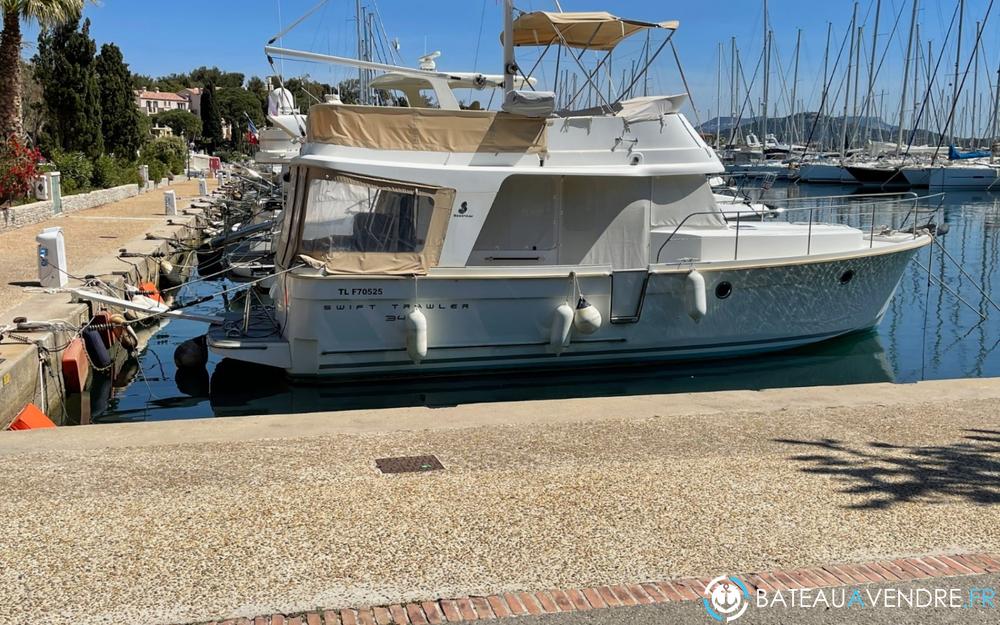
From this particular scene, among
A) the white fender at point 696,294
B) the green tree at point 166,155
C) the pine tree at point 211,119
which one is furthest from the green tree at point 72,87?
the pine tree at point 211,119

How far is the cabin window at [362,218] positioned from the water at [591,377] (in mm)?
1788

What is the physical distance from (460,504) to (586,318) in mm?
5865

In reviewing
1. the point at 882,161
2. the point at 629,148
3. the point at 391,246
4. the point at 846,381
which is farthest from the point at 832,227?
the point at 882,161

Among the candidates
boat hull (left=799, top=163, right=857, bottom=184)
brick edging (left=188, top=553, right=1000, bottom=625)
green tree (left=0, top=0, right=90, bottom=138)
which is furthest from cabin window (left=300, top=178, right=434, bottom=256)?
boat hull (left=799, top=163, right=857, bottom=184)

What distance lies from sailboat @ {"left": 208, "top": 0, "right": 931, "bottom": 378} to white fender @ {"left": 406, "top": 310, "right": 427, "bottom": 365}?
2 centimetres

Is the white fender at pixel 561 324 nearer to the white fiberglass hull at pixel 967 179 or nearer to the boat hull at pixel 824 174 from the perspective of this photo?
the white fiberglass hull at pixel 967 179

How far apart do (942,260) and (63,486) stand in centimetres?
2224

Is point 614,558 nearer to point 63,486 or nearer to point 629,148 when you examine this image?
point 63,486

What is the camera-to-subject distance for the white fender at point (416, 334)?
1041 centimetres

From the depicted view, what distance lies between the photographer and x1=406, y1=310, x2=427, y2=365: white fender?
34.1 ft

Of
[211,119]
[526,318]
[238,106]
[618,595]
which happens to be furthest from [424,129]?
[238,106]

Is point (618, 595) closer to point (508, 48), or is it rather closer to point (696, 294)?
point (696, 294)

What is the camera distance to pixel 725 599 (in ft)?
13.8

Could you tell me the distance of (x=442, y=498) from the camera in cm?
540
